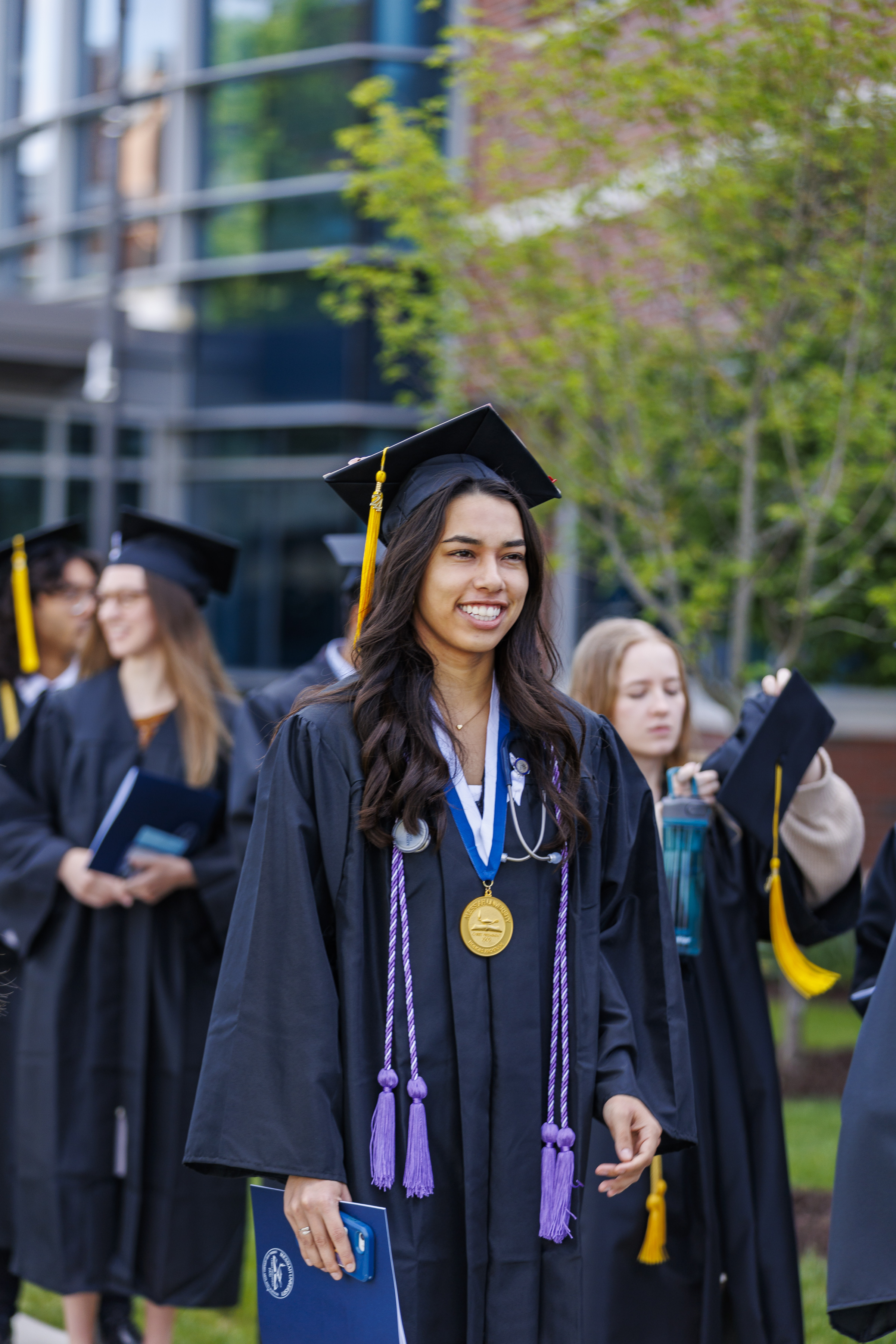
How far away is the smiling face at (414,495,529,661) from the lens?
253cm

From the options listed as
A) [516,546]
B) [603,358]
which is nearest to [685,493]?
[603,358]

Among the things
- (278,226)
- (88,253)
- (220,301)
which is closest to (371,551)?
Result: (278,226)

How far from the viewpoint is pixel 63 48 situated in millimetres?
16125

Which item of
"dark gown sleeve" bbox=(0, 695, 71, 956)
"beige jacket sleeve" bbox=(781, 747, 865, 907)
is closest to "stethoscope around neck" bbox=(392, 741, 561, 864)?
"beige jacket sleeve" bbox=(781, 747, 865, 907)

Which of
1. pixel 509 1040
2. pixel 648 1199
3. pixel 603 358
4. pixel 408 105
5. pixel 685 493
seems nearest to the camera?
pixel 509 1040

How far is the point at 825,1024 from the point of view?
8758 millimetres

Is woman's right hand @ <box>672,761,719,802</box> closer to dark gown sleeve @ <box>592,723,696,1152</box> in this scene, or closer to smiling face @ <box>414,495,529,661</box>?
dark gown sleeve @ <box>592,723,696,1152</box>

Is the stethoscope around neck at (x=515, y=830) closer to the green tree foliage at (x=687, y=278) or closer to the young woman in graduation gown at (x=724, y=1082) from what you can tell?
the young woman in graduation gown at (x=724, y=1082)

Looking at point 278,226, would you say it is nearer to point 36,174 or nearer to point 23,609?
point 36,174

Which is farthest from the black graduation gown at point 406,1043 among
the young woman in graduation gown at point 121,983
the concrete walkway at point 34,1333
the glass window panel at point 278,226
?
the glass window panel at point 278,226

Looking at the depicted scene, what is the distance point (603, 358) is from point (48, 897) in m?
4.04

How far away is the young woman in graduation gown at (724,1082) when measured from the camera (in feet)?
10.7

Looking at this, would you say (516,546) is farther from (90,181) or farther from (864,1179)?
(90,181)

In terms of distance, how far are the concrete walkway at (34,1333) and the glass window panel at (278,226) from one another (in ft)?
34.0
